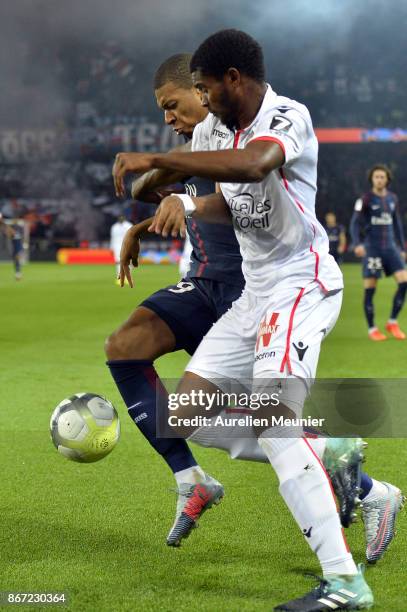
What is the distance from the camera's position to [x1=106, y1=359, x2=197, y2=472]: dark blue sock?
4.21m

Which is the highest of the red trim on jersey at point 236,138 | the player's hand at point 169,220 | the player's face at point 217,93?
the player's face at point 217,93

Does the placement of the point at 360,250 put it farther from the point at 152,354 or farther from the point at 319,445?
the point at 319,445

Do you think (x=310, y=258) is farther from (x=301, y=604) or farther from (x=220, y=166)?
(x=301, y=604)

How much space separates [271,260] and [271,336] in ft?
1.28

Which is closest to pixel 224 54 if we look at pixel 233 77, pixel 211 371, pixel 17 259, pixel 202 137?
pixel 233 77

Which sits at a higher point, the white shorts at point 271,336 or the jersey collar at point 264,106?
the jersey collar at point 264,106

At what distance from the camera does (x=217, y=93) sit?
3.34 metres

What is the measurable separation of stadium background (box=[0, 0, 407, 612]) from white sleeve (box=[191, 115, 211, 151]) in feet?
5.69

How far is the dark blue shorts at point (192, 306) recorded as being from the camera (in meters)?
4.36

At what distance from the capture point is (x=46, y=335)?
1262 cm

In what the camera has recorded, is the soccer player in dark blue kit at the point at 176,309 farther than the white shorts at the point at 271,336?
Yes

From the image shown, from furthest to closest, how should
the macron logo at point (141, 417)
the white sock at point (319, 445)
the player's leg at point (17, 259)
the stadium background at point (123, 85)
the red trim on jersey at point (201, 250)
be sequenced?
the stadium background at point (123, 85) < the player's leg at point (17, 259) < the red trim on jersey at point (201, 250) < the macron logo at point (141, 417) < the white sock at point (319, 445)

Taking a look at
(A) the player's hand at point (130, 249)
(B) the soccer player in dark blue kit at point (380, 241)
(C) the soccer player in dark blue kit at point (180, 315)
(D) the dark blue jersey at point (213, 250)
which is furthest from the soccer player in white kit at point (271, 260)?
(B) the soccer player in dark blue kit at point (380, 241)

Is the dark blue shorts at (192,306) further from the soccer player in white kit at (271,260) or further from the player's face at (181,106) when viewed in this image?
the player's face at (181,106)
